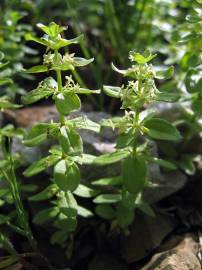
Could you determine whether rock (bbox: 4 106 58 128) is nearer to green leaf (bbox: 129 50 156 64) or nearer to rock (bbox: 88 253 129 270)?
rock (bbox: 88 253 129 270)

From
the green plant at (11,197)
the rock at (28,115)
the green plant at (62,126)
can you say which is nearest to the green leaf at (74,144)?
the green plant at (62,126)

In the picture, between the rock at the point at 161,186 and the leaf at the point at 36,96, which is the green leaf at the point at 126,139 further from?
the rock at the point at 161,186

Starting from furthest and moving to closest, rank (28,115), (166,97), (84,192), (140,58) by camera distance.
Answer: (28,115) → (84,192) → (166,97) → (140,58)

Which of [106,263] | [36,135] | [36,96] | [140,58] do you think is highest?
[140,58]

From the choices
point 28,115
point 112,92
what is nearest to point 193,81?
point 112,92

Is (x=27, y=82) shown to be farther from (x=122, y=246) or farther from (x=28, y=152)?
(x=122, y=246)

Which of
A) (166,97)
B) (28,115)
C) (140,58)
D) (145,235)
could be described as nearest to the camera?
(140,58)

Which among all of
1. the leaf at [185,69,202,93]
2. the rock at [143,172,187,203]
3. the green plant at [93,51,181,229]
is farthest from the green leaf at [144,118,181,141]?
the rock at [143,172,187,203]

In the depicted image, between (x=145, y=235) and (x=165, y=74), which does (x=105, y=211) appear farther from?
(x=165, y=74)
